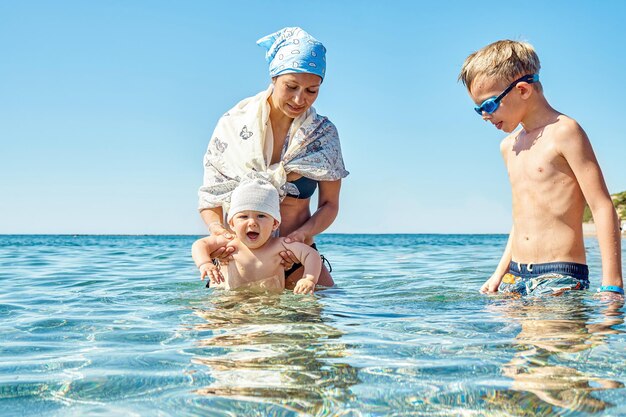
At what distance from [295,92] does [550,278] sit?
2.31m

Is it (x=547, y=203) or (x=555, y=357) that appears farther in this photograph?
(x=547, y=203)

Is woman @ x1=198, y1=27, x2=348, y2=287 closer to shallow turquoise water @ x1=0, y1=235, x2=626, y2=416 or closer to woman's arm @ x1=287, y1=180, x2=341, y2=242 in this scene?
woman's arm @ x1=287, y1=180, x2=341, y2=242

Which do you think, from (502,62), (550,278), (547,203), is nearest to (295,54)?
(502,62)

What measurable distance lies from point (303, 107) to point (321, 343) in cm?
250

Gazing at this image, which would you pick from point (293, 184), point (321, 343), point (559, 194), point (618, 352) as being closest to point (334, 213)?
point (293, 184)

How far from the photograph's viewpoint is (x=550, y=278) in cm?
437

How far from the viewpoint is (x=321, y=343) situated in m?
3.06

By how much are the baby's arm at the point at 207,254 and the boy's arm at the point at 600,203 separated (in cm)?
266

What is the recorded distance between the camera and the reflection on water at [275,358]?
2.21 metres

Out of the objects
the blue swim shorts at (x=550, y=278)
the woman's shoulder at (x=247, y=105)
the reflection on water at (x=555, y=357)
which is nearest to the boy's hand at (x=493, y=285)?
the blue swim shorts at (x=550, y=278)

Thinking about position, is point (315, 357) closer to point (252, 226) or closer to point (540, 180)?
point (252, 226)

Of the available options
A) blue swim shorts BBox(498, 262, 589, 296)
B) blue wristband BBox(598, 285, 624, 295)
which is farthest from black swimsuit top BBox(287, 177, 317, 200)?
blue wristband BBox(598, 285, 624, 295)

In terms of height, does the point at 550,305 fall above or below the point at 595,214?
below

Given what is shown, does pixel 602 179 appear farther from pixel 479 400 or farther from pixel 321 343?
pixel 479 400
